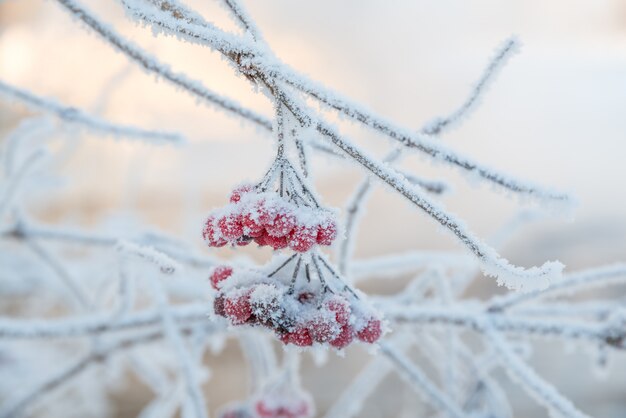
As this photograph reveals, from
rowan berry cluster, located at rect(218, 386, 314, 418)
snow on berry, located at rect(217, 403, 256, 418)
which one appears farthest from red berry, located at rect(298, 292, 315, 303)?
snow on berry, located at rect(217, 403, 256, 418)

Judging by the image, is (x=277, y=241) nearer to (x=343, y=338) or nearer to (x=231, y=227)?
(x=231, y=227)

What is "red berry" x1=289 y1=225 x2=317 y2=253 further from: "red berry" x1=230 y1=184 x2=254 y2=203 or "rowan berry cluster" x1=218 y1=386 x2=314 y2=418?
"rowan berry cluster" x1=218 y1=386 x2=314 y2=418

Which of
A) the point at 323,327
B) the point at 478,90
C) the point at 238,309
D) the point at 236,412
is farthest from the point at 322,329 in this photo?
the point at 236,412

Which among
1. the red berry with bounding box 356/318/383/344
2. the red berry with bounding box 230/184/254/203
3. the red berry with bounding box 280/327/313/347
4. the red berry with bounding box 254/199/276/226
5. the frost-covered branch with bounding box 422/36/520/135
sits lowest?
A: the red berry with bounding box 280/327/313/347

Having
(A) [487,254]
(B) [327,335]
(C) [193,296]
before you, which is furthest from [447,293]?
(C) [193,296]

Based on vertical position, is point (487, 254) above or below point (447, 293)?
below

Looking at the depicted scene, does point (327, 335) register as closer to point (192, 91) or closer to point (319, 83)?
point (319, 83)

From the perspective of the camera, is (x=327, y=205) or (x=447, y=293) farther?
(x=447, y=293)
